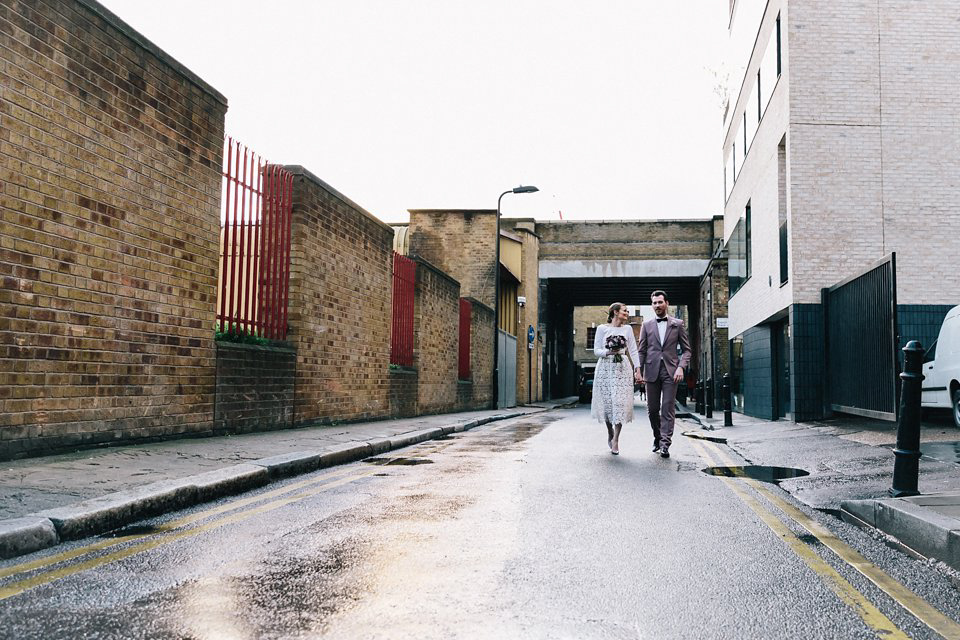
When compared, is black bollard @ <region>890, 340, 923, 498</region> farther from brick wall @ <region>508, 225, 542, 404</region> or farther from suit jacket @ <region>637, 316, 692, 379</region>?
brick wall @ <region>508, 225, 542, 404</region>

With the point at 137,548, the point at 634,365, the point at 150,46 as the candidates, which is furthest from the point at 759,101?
the point at 137,548

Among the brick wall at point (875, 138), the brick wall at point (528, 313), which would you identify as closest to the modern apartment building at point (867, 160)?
the brick wall at point (875, 138)

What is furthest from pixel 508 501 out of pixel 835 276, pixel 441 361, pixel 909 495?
pixel 441 361

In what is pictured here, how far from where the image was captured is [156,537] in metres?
4.14

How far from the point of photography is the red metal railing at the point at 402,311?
14.8 metres

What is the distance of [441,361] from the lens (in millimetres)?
17938

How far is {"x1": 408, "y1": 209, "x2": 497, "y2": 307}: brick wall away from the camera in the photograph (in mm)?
27719

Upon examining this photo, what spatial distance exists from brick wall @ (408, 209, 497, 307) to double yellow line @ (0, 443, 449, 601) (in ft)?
70.3

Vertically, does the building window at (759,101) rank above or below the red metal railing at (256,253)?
above

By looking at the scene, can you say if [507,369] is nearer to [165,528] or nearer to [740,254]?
[740,254]

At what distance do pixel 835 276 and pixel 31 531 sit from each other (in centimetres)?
1262

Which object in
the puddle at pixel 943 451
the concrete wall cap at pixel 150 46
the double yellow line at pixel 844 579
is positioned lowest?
the double yellow line at pixel 844 579

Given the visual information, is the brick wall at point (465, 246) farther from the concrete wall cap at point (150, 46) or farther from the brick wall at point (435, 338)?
the concrete wall cap at point (150, 46)

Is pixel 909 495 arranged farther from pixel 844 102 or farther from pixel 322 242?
pixel 844 102
